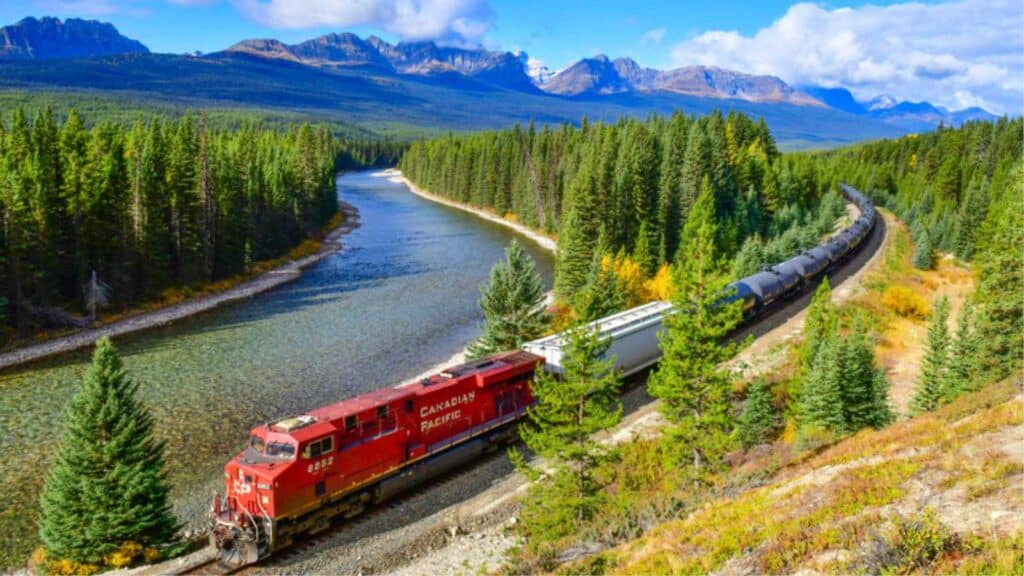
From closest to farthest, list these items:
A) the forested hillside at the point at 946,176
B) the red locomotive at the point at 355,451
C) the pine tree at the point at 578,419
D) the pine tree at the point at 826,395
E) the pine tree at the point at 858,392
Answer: the pine tree at the point at 578,419 < the red locomotive at the point at 355,451 < the pine tree at the point at 826,395 < the pine tree at the point at 858,392 < the forested hillside at the point at 946,176

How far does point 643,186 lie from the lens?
7844 cm

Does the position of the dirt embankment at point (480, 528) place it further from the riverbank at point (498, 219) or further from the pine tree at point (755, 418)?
the riverbank at point (498, 219)

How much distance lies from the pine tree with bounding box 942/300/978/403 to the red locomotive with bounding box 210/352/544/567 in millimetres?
20647

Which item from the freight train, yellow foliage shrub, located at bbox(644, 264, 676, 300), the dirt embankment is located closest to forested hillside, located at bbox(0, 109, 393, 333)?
the freight train

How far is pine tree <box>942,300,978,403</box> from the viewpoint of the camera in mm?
31953

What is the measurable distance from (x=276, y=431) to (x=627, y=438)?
629 inches

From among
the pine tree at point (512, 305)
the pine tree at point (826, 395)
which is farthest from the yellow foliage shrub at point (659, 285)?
the pine tree at point (826, 395)

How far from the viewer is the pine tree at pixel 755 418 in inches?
1200

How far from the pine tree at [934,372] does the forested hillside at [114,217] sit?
60822mm

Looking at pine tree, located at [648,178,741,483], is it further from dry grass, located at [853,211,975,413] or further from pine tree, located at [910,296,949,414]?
dry grass, located at [853,211,975,413]

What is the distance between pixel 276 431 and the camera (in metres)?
23.6

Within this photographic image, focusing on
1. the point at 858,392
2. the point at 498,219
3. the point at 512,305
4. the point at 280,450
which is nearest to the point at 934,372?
the point at 858,392

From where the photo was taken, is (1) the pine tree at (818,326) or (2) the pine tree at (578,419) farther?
(1) the pine tree at (818,326)

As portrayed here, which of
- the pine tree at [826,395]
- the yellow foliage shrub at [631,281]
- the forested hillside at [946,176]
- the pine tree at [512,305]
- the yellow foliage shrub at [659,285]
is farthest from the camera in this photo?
the forested hillside at [946,176]
